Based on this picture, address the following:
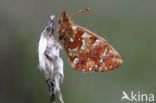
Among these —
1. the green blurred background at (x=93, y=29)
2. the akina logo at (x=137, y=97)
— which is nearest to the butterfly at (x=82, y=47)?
the green blurred background at (x=93, y=29)

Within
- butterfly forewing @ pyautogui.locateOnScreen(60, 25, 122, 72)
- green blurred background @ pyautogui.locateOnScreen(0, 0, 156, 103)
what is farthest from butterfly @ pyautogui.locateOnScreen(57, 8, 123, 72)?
green blurred background @ pyautogui.locateOnScreen(0, 0, 156, 103)

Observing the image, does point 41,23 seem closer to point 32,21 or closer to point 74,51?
point 32,21

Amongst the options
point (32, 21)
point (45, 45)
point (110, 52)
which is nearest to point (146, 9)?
point (32, 21)

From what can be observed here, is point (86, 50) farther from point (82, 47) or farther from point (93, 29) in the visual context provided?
point (93, 29)

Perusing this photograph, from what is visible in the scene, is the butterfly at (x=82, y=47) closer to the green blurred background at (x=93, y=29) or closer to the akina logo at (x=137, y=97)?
the green blurred background at (x=93, y=29)

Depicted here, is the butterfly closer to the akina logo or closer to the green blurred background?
the green blurred background
